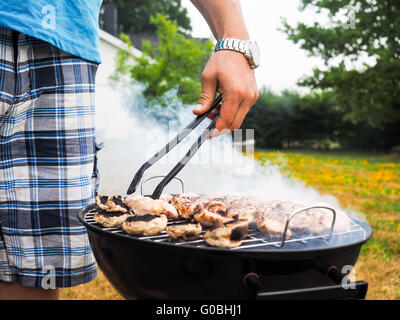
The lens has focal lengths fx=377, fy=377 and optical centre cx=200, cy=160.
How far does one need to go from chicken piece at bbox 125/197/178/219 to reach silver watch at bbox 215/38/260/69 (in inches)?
25.3

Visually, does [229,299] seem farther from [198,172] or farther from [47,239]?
[198,172]

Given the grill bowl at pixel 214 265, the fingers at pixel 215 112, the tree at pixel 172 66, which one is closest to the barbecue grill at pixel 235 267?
the grill bowl at pixel 214 265

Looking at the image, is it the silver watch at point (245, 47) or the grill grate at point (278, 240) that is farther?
the silver watch at point (245, 47)

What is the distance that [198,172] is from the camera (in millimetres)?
3350

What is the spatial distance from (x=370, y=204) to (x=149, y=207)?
4558 mm

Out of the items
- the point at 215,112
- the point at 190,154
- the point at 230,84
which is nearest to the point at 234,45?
the point at 230,84

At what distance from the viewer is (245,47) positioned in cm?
143

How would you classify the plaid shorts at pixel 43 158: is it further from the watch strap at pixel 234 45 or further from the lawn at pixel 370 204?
the lawn at pixel 370 204

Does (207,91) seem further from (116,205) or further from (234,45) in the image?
(116,205)

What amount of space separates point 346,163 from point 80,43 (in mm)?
9083

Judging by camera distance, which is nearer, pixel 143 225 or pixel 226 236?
pixel 226 236

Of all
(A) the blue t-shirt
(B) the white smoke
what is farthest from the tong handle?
(B) the white smoke

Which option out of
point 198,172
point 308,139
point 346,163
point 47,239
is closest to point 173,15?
point 308,139

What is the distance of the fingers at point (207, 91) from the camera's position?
140 cm
